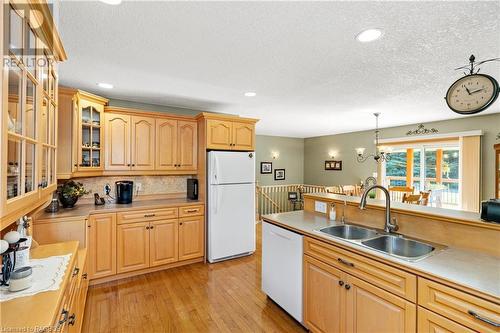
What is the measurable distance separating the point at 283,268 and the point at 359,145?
18.1ft

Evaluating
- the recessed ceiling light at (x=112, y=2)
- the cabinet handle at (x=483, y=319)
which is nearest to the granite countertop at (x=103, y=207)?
the recessed ceiling light at (x=112, y=2)

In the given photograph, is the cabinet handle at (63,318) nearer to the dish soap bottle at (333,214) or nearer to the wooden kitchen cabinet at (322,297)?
the wooden kitchen cabinet at (322,297)

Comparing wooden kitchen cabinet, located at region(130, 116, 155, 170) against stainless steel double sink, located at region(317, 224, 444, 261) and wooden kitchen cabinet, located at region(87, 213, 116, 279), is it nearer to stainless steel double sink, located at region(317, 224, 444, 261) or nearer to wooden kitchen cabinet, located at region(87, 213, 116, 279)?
wooden kitchen cabinet, located at region(87, 213, 116, 279)

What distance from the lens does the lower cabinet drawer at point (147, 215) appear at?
304cm

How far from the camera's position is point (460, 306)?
1155 millimetres

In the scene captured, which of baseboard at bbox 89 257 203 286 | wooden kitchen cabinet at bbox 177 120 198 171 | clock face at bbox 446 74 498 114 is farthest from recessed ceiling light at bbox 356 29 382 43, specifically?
baseboard at bbox 89 257 203 286

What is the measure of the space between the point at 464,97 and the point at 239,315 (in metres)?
2.85

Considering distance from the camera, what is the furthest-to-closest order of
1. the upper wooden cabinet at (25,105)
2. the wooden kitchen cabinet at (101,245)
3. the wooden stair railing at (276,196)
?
the wooden stair railing at (276,196) → the wooden kitchen cabinet at (101,245) → the upper wooden cabinet at (25,105)

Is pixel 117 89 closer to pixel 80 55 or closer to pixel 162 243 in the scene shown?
pixel 80 55

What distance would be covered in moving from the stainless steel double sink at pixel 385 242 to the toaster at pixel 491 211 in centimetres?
33

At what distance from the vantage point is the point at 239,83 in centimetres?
285

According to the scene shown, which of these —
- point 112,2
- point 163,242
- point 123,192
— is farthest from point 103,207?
point 112,2

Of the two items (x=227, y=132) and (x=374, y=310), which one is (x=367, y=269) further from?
(x=227, y=132)

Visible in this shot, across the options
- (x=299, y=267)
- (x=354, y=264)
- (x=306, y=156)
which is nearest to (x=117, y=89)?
(x=299, y=267)
